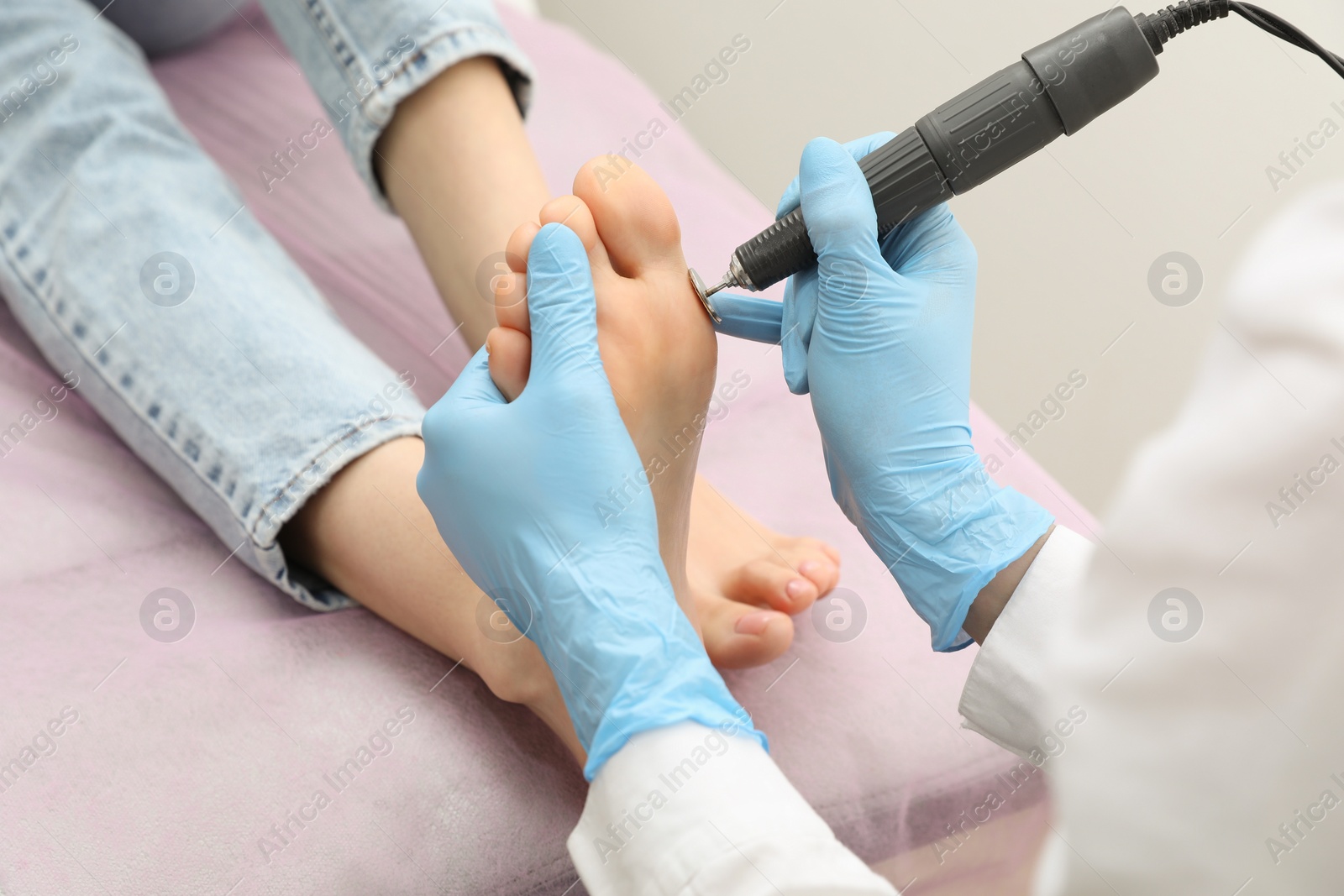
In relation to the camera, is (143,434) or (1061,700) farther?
(143,434)

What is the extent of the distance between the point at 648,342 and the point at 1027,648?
28cm

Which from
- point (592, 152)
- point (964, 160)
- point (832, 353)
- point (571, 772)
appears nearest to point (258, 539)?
point (571, 772)

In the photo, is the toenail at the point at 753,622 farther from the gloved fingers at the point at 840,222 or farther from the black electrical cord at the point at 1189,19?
the black electrical cord at the point at 1189,19

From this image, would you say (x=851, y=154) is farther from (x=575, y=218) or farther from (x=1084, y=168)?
(x=1084, y=168)

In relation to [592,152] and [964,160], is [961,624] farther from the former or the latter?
[592,152]

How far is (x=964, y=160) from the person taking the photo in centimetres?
51

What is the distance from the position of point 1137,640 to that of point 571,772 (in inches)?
15.0

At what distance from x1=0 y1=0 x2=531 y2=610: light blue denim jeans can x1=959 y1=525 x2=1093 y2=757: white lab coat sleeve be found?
39 cm

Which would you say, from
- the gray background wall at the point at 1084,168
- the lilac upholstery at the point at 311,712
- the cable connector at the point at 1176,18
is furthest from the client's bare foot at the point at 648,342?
the gray background wall at the point at 1084,168

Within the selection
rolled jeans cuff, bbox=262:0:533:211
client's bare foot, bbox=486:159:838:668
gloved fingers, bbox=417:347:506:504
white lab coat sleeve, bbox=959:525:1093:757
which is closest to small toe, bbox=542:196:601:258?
client's bare foot, bbox=486:159:838:668

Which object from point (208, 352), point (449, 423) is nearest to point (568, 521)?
point (449, 423)

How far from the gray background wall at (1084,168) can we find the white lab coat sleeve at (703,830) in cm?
88

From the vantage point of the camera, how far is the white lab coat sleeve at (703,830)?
410 mm

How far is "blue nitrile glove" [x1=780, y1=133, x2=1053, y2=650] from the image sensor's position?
21.9 inches
